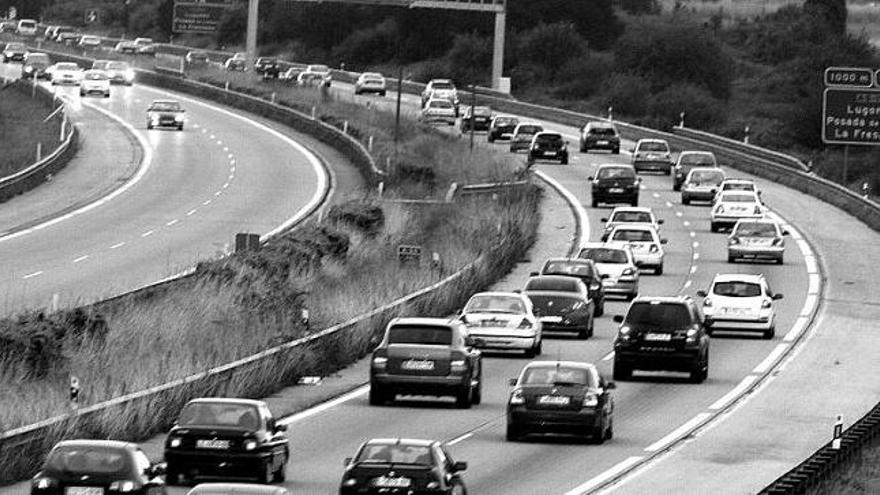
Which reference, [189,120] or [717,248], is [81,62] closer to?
[189,120]

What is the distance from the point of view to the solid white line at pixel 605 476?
28.4 meters

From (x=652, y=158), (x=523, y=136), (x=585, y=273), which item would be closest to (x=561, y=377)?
(x=585, y=273)

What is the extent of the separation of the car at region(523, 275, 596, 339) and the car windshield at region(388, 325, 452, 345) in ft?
36.3

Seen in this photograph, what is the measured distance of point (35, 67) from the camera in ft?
429

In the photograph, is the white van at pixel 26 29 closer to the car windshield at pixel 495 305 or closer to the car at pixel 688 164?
the car at pixel 688 164

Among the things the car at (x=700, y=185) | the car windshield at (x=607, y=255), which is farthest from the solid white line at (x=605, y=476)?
the car at (x=700, y=185)

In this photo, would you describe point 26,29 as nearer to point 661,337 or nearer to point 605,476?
point 661,337

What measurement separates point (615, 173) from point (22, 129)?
32.4m

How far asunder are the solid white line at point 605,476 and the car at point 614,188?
1889 inches

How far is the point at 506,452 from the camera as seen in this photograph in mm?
32156

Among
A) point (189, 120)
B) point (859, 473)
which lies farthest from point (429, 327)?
point (189, 120)

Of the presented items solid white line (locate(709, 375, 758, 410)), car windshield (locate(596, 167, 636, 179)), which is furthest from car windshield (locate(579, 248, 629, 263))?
car windshield (locate(596, 167, 636, 179))

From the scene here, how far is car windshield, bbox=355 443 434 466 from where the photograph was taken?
24.0 m

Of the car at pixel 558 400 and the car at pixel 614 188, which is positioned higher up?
the car at pixel 558 400
